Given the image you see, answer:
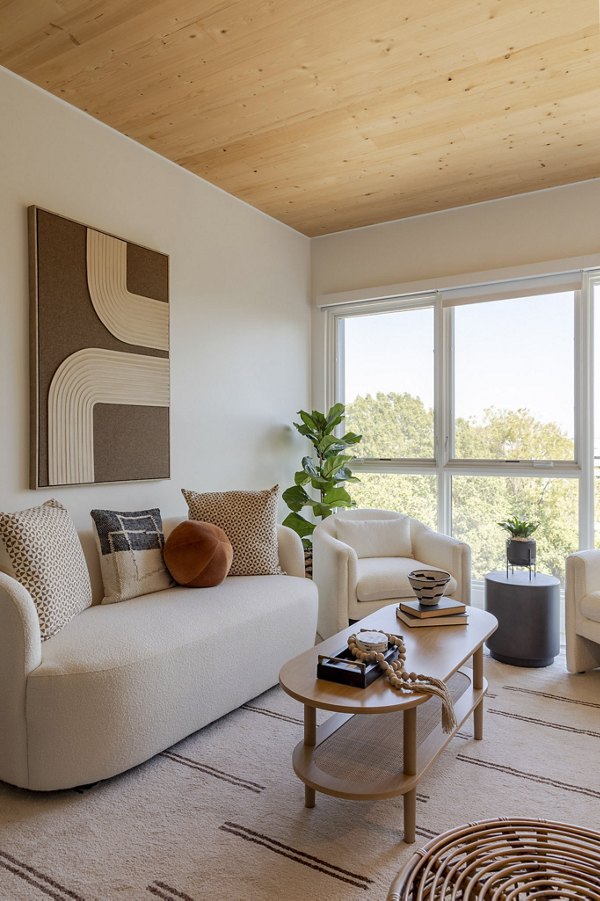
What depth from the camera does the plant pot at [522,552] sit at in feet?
11.3

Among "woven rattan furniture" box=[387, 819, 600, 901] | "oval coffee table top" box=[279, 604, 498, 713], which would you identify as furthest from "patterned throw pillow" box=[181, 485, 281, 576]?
"woven rattan furniture" box=[387, 819, 600, 901]

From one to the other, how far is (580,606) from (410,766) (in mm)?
1643

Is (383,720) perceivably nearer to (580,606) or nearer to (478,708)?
(478,708)

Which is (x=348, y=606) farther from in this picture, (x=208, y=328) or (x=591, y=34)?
(x=591, y=34)

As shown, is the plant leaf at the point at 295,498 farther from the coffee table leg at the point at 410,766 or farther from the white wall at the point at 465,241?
the coffee table leg at the point at 410,766

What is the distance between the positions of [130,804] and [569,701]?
1971 millimetres

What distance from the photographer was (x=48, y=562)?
232 centimetres

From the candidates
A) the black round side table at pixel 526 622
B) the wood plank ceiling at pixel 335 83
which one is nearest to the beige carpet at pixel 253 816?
the black round side table at pixel 526 622

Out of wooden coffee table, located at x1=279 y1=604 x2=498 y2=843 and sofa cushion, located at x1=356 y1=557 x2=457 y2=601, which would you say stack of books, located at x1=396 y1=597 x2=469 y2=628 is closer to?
wooden coffee table, located at x1=279 y1=604 x2=498 y2=843

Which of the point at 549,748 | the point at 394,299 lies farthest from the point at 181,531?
the point at 394,299

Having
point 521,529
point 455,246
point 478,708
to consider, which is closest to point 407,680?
point 478,708

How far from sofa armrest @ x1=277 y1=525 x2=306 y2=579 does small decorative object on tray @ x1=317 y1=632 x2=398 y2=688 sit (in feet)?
4.46

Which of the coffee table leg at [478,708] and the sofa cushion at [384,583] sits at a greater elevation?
the sofa cushion at [384,583]

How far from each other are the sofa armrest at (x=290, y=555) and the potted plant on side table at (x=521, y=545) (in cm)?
121
